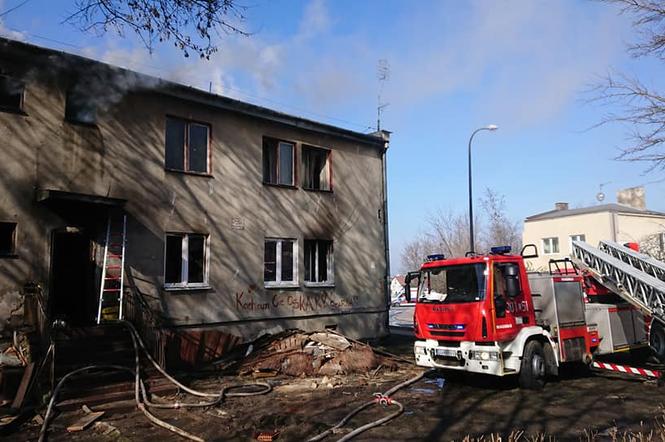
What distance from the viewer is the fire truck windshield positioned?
10234mm

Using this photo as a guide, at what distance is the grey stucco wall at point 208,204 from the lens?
36.0ft

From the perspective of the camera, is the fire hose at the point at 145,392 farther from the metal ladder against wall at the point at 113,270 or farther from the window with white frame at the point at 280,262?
the window with white frame at the point at 280,262

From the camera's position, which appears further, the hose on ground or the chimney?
the chimney

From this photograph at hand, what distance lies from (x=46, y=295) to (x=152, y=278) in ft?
7.77

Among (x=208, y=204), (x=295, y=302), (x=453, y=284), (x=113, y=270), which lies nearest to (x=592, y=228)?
(x=295, y=302)

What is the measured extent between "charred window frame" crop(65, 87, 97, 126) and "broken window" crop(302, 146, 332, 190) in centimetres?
673

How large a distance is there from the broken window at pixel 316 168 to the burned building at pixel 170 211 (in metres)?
0.04

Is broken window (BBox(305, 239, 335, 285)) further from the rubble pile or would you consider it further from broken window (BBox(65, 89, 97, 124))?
broken window (BBox(65, 89, 97, 124))

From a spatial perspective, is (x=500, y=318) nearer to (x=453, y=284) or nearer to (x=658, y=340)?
(x=453, y=284)

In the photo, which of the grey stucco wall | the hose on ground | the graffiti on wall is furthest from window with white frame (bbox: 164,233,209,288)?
the hose on ground

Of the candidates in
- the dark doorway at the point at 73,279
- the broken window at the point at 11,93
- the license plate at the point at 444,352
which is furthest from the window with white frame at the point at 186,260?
the license plate at the point at 444,352

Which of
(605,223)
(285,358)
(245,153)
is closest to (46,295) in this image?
(285,358)

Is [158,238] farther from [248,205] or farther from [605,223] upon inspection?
[605,223]

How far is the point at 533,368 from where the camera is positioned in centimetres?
1027
